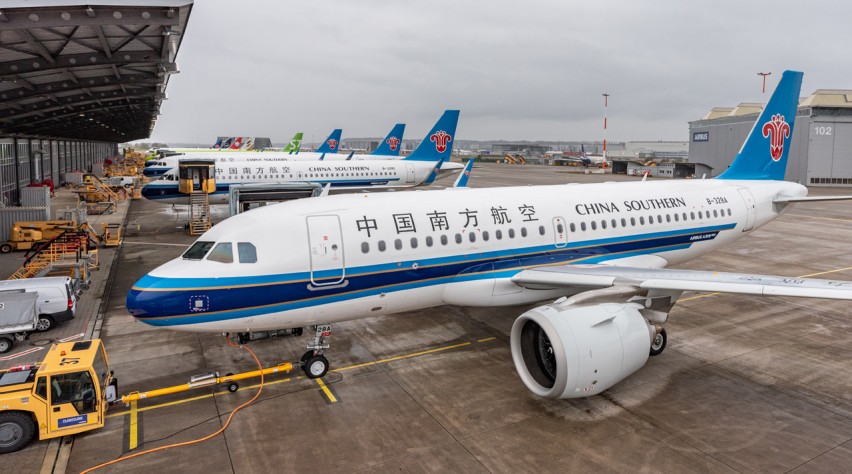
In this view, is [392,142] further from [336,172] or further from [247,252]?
[247,252]

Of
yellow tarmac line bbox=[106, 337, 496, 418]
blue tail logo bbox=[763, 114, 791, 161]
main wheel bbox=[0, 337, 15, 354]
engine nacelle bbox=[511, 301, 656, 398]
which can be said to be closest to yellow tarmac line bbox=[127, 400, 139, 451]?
yellow tarmac line bbox=[106, 337, 496, 418]

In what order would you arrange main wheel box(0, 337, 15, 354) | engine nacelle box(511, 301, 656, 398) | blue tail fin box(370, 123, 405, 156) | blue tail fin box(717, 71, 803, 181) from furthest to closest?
blue tail fin box(370, 123, 405, 156) → blue tail fin box(717, 71, 803, 181) → main wheel box(0, 337, 15, 354) → engine nacelle box(511, 301, 656, 398)

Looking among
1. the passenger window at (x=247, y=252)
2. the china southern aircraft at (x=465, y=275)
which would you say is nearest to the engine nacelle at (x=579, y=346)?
the china southern aircraft at (x=465, y=275)

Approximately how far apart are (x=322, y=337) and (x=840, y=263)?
2565 cm

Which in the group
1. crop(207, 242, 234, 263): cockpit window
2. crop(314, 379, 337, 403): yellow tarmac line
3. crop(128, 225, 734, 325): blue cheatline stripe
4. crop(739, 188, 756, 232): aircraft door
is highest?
crop(739, 188, 756, 232): aircraft door

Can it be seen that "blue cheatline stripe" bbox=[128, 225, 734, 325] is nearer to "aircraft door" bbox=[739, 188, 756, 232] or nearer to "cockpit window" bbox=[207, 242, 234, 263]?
"cockpit window" bbox=[207, 242, 234, 263]

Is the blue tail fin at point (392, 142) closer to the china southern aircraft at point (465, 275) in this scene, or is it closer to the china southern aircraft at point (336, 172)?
the china southern aircraft at point (336, 172)

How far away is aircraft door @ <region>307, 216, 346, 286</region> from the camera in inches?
472

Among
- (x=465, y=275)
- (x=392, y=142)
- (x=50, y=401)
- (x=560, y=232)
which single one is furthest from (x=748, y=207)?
(x=392, y=142)

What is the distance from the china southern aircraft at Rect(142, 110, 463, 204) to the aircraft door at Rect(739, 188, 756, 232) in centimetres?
2338

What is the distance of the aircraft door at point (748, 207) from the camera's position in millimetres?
19906

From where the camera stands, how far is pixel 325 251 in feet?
39.8

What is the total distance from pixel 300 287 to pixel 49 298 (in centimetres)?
951

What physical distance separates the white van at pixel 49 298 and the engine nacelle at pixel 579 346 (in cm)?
1366
